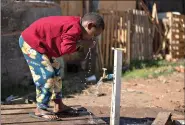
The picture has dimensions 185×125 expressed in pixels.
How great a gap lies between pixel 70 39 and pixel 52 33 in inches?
12.6

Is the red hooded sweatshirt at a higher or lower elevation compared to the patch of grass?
higher

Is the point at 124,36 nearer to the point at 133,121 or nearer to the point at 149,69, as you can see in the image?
the point at 149,69

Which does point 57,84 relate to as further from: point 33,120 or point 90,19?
point 90,19

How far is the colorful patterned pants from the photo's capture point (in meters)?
4.69

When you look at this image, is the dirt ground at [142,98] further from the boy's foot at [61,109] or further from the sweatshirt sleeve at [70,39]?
the sweatshirt sleeve at [70,39]

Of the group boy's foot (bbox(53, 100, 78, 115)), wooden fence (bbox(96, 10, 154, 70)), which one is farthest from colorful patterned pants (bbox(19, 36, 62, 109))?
wooden fence (bbox(96, 10, 154, 70))

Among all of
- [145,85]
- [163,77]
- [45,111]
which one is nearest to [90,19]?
[45,111]

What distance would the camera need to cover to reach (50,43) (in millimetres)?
4602

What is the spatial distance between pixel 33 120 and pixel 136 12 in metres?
7.77

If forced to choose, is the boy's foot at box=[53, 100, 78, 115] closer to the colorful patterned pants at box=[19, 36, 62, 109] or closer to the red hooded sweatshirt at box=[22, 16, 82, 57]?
the colorful patterned pants at box=[19, 36, 62, 109]

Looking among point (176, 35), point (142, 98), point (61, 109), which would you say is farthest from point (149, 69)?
point (61, 109)

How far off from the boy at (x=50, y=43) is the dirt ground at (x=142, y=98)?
3.61 feet

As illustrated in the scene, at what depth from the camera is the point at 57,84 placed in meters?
4.83

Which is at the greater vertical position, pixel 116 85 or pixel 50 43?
pixel 50 43
